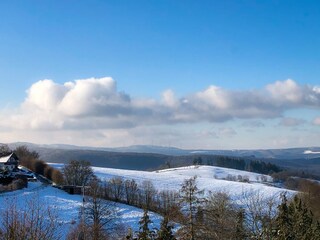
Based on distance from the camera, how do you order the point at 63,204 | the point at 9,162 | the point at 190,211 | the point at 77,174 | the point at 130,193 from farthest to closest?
the point at 77,174 < the point at 9,162 < the point at 130,193 < the point at 63,204 < the point at 190,211

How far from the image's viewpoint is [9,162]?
88250 mm

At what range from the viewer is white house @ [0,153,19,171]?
85387 millimetres

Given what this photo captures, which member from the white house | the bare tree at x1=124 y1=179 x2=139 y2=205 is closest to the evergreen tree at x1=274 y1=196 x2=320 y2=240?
the bare tree at x1=124 y1=179 x2=139 y2=205

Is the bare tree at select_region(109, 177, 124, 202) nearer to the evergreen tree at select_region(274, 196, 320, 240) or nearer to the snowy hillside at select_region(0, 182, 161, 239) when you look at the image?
the snowy hillside at select_region(0, 182, 161, 239)

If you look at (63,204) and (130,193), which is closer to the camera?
(63,204)

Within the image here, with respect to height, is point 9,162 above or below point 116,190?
above

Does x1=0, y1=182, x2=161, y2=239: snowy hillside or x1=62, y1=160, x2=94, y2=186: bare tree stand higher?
x1=62, y1=160, x2=94, y2=186: bare tree

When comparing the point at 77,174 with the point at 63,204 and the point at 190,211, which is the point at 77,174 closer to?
the point at 63,204

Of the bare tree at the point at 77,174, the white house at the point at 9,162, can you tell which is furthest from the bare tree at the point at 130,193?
the white house at the point at 9,162

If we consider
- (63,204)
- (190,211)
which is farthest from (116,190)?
(190,211)

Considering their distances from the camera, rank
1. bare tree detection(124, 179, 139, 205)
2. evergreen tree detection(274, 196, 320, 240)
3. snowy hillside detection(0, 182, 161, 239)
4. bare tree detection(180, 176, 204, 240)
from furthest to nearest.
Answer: bare tree detection(124, 179, 139, 205), snowy hillside detection(0, 182, 161, 239), evergreen tree detection(274, 196, 320, 240), bare tree detection(180, 176, 204, 240)

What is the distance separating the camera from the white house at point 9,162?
85387 mm

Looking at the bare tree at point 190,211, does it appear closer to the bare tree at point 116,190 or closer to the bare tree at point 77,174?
the bare tree at point 116,190

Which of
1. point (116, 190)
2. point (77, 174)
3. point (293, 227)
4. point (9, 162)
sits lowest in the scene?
point (116, 190)
